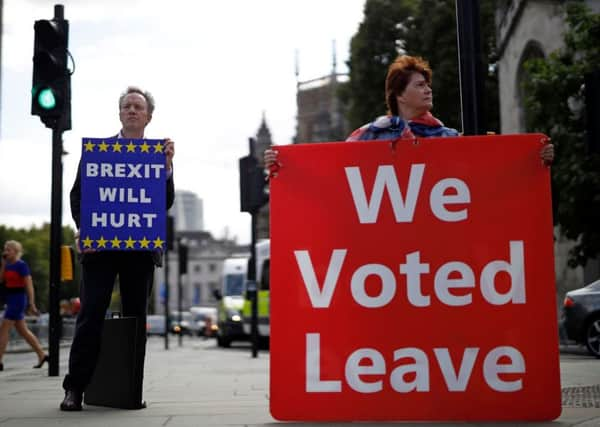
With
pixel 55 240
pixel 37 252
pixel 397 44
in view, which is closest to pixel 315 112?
pixel 37 252

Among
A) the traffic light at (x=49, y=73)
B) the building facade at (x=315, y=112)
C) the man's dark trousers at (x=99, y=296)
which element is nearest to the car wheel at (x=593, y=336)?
the traffic light at (x=49, y=73)

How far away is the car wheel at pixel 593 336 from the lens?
15867 millimetres

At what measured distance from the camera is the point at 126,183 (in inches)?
263

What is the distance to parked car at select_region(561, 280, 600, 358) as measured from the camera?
15.9m

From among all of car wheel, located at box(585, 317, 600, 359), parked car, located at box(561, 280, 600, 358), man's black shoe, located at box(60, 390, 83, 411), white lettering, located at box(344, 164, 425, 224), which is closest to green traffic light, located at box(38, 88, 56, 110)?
man's black shoe, located at box(60, 390, 83, 411)

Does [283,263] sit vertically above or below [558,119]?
below

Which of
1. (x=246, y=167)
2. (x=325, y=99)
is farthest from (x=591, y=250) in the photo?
(x=325, y=99)

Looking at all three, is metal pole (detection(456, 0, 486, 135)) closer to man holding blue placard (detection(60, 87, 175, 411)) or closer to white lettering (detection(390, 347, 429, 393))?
white lettering (detection(390, 347, 429, 393))

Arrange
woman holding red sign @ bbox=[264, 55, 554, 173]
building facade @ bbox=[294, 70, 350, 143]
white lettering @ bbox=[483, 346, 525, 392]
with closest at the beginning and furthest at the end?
white lettering @ bbox=[483, 346, 525, 392] → woman holding red sign @ bbox=[264, 55, 554, 173] → building facade @ bbox=[294, 70, 350, 143]

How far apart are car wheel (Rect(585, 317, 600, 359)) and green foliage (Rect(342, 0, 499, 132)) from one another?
2670cm

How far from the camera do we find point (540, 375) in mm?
5336

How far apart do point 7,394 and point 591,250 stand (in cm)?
1715

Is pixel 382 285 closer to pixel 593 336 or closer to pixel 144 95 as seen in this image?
pixel 144 95

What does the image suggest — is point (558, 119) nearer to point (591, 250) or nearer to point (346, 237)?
point (591, 250)
